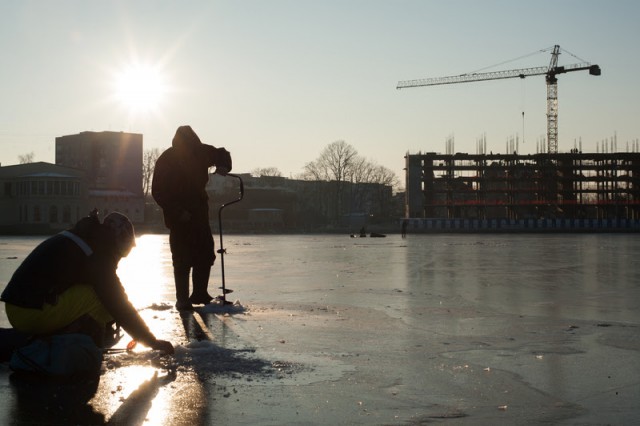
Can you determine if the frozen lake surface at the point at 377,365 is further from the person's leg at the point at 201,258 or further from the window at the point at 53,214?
the window at the point at 53,214

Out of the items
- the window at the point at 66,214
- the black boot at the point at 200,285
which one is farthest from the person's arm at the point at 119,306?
the window at the point at 66,214

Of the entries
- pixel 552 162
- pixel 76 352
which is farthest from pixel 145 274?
pixel 552 162

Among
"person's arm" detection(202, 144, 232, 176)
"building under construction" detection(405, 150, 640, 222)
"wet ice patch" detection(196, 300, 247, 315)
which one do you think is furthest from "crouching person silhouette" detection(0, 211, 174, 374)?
"building under construction" detection(405, 150, 640, 222)

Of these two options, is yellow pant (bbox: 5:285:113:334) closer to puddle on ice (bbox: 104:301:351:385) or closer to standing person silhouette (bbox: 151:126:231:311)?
puddle on ice (bbox: 104:301:351:385)

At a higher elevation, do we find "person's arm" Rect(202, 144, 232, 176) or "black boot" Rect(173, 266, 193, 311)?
"person's arm" Rect(202, 144, 232, 176)

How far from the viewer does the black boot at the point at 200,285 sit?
916cm

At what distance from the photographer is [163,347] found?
18.1ft

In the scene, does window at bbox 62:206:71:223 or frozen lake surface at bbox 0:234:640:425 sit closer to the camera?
frozen lake surface at bbox 0:234:640:425

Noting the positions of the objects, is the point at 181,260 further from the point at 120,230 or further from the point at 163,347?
the point at 120,230

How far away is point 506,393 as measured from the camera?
4.61 metres

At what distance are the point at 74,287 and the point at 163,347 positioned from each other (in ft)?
2.36

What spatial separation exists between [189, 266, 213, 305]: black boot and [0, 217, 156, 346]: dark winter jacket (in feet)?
12.4

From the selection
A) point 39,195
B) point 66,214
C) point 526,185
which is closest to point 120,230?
point 39,195

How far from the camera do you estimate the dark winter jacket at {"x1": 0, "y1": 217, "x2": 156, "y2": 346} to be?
17.0 ft
